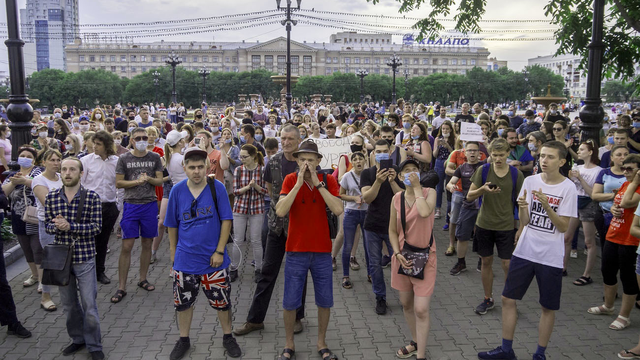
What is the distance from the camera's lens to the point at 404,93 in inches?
3836

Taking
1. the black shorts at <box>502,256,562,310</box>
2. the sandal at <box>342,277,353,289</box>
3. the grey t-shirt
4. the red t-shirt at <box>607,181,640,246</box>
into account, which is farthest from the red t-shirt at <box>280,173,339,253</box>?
the red t-shirt at <box>607,181,640,246</box>

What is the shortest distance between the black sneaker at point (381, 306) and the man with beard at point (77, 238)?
114 inches

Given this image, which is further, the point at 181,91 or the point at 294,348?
Answer: the point at 181,91

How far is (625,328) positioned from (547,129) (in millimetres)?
4773

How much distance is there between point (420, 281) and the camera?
4656 millimetres

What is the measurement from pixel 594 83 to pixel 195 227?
745 cm

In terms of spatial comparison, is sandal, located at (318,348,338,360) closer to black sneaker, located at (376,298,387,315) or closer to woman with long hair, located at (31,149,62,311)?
black sneaker, located at (376,298,387,315)

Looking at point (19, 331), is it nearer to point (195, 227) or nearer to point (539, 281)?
point (195, 227)

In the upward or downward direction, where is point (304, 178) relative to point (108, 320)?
upward

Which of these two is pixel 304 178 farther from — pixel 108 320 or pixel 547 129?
pixel 547 129

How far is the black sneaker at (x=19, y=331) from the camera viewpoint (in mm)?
5270

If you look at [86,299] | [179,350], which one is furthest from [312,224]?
[86,299]

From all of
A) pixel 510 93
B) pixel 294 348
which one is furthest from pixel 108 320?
pixel 510 93

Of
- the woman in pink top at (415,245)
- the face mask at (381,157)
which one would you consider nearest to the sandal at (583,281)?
the woman in pink top at (415,245)
